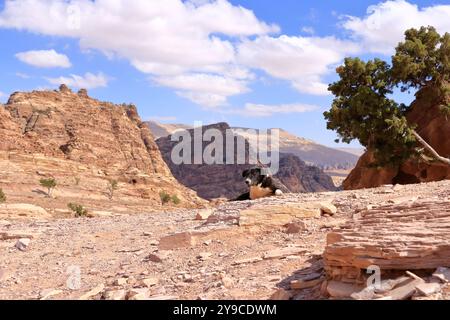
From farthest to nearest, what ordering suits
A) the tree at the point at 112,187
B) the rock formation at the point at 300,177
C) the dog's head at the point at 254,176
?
the rock formation at the point at 300,177, the tree at the point at 112,187, the dog's head at the point at 254,176

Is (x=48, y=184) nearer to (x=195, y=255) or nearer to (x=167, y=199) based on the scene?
(x=167, y=199)

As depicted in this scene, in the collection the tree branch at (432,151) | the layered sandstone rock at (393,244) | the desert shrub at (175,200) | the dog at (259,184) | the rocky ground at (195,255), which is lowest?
the desert shrub at (175,200)

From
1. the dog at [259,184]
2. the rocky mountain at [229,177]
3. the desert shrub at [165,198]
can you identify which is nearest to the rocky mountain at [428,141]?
the dog at [259,184]

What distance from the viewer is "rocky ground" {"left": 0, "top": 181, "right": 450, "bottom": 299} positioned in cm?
707

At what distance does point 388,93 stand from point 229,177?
75572 millimetres

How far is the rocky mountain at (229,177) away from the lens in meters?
98.3

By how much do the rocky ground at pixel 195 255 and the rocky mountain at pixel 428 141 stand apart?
1512 centimetres

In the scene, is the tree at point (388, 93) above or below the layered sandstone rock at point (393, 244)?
above

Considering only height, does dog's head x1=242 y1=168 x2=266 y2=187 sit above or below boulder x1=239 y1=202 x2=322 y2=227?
above

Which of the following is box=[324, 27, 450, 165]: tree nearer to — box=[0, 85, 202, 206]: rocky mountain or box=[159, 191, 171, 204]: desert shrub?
box=[0, 85, 202, 206]: rocky mountain

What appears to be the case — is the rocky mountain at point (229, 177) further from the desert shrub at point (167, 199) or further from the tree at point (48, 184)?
the tree at point (48, 184)

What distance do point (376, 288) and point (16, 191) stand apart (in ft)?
184

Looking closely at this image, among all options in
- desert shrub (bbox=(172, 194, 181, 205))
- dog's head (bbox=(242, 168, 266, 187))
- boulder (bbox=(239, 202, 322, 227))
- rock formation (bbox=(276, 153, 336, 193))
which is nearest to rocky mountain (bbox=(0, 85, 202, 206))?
desert shrub (bbox=(172, 194, 181, 205))

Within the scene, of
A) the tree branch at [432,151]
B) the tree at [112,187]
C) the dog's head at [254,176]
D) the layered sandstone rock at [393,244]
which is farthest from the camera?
the tree at [112,187]
